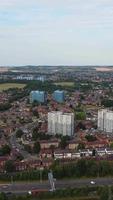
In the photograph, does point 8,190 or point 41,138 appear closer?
point 8,190

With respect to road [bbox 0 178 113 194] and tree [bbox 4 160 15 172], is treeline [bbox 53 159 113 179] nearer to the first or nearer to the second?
road [bbox 0 178 113 194]

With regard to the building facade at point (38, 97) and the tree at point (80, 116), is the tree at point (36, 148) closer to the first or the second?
the tree at point (80, 116)

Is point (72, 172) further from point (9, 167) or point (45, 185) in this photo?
point (9, 167)

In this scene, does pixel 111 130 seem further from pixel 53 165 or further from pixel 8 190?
pixel 8 190

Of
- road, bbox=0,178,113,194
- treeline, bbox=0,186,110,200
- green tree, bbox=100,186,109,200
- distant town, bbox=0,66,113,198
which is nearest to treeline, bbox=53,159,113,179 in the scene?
distant town, bbox=0,66,113,198

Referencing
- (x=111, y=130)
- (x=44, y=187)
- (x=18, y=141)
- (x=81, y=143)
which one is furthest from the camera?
(x=111, y=130)

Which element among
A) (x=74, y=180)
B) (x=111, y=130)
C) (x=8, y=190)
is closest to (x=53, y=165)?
(x=74, y=180)

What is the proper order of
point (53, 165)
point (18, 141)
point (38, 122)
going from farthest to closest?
point (38, 122), point (18, 141), point (53, 165)

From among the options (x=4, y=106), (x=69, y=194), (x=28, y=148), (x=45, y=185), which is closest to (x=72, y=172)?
(x=45, y=185)
